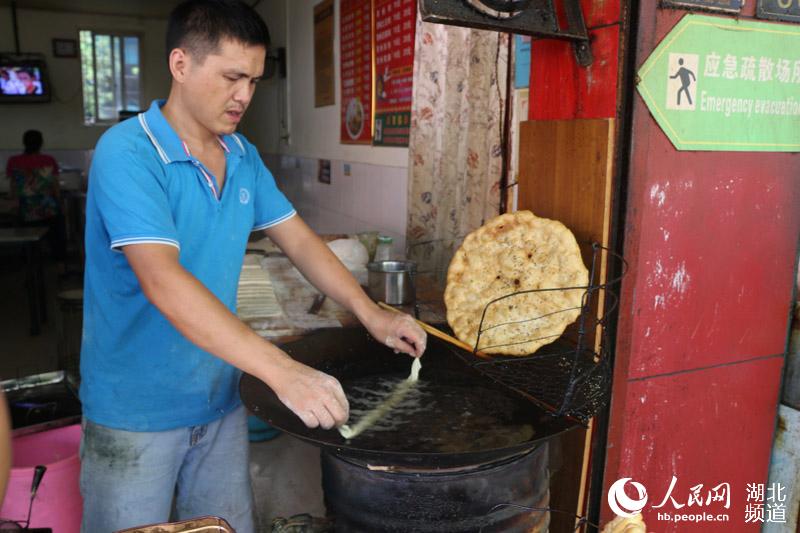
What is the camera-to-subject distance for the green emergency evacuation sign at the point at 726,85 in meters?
1.68

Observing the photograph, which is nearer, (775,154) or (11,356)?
(775,154)

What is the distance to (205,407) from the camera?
174 centimetres

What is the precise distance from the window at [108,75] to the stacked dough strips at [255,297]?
772 centimetres

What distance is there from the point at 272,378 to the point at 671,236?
1.18m

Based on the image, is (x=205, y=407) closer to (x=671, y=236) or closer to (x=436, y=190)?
(x=671, y=236)

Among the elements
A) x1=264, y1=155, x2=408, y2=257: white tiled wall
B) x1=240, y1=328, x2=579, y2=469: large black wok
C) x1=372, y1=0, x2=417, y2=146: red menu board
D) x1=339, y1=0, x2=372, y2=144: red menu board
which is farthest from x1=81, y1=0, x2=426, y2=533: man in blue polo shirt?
x1=339, y1=0, x2=372, y2=144: red menu board

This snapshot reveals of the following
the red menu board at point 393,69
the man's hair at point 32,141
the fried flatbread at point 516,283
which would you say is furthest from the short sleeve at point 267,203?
the man's hair at point 32,141

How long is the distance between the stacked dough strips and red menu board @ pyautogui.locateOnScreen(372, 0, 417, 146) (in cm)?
143

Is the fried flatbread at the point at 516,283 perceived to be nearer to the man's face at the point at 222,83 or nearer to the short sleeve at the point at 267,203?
the short sleeve at the point at 267,203

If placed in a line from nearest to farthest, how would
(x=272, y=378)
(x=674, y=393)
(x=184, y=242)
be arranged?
1. (x=272, y=378)
2. (x=184, y=242)
3. (x=674, y=393)

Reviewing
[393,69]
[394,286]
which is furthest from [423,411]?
[393,69]

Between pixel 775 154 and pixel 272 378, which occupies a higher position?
pixel 775 154

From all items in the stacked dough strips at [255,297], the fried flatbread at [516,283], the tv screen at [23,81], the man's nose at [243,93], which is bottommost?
the stacked dough strips at [255,297]

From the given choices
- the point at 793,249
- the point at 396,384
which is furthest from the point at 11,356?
the point at 793,249
